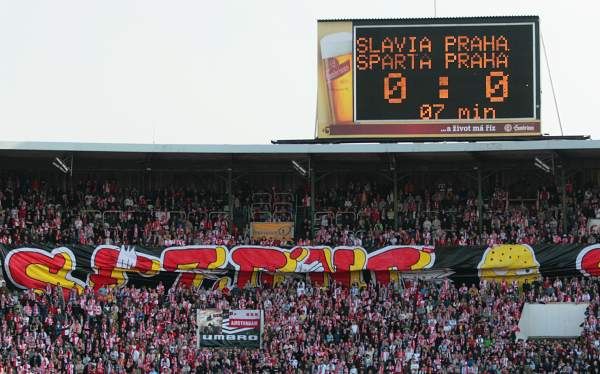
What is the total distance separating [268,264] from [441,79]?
7447 mm

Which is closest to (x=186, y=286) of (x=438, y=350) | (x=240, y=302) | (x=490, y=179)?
→ (x=240, y=302)

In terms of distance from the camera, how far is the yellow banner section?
132 feet

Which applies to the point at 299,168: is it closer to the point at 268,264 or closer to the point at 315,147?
the point at 315,147

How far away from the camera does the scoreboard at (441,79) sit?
120 feet

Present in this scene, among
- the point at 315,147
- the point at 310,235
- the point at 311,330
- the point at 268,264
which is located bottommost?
the point at 311,330

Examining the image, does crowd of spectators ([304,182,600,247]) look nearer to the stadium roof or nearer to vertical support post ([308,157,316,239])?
vertical support post ([308,157,316,239])

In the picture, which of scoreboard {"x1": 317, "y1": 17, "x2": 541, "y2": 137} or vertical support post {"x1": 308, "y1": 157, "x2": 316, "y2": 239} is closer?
scoreboard {"x1": 317, "y1": 17, "x2": 541, "y2": 137}

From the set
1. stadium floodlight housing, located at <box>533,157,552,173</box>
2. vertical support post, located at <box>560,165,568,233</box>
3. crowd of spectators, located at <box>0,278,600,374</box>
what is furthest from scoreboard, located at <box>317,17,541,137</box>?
crowd of spectators, located at <box>0,278,600,374</box>

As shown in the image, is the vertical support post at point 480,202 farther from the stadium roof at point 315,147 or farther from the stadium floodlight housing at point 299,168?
the stadium floodlight housing at point 299,168

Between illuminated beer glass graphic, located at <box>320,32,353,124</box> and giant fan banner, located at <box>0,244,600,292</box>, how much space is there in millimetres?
4354

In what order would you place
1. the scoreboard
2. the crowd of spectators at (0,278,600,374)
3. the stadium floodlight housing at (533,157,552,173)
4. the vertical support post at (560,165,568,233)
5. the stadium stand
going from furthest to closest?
the stadium floodlight housing at (533,157,552,173) < the vertical support post at (560,165,568,233) < the scoreboard < the stadium stand < the crowd of spectators at (0,278,600,374)

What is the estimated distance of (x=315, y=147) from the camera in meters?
38.0

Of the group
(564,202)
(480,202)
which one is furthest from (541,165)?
(480,202)

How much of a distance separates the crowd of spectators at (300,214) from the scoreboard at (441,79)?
3.56 metres
